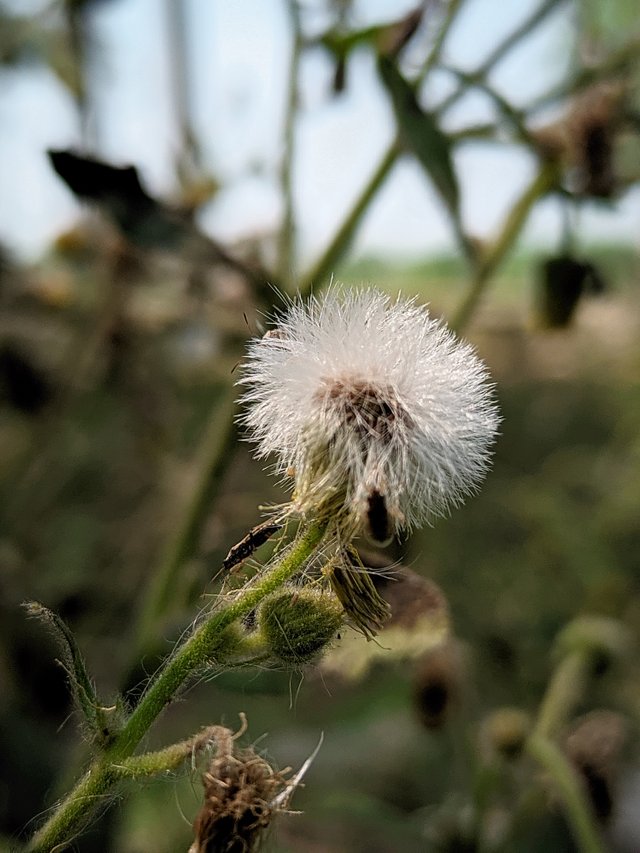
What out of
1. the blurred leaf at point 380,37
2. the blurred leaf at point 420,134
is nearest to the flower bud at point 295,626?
the blurred leaf at point 420,134

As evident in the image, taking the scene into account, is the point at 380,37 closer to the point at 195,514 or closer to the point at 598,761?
the point at 195,514

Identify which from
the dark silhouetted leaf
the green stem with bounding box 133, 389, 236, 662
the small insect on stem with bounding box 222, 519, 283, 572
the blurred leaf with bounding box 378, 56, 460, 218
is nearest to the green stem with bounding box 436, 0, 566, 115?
the blurred leaf with bounding box 378, 56, 460, 218

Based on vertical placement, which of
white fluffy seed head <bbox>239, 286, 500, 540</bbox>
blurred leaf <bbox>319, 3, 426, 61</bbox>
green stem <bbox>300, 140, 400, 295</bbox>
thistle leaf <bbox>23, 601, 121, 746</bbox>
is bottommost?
thistle leaf <bbox>23, 601, 121, 746</bbox>

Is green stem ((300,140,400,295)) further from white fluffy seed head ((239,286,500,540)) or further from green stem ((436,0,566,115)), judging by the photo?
white fluffy seed head ((239,286,500,540))

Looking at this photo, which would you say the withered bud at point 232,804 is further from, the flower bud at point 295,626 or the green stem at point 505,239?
the green stem at point 505,239

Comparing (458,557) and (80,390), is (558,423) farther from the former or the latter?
(80,390)

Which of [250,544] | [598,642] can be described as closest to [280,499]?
[250,544]

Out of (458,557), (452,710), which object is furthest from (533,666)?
(452,710)
